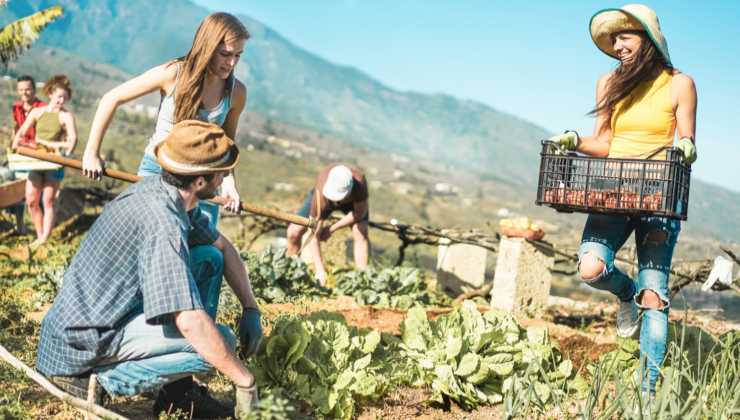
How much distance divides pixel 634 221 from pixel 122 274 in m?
2.44

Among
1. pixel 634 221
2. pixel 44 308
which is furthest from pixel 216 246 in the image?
pixel 44 308

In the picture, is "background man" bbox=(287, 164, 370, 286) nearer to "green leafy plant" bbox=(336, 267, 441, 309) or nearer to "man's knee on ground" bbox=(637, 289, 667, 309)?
"green leafy plant" bbox=(336, 267, 441, 309)

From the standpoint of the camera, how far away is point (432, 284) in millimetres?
8109

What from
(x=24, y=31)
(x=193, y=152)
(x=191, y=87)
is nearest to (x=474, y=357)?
(x=193, y=152)

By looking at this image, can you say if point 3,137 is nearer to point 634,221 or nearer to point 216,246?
point 216,246

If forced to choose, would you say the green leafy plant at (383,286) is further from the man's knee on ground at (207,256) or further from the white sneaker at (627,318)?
the man's knee on ground at (207,256)

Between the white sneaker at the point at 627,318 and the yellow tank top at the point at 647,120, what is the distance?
0.85 metres

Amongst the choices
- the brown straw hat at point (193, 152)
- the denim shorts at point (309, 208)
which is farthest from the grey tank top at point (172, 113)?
the denim shorts at point (309, 208)

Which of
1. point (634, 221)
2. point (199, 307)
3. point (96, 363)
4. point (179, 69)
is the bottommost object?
point (96, 363)

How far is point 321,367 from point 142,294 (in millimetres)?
978

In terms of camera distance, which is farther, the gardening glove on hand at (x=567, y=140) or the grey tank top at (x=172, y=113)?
the grey tank top at (x=172, y=113)

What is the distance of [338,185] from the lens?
6.34 metres

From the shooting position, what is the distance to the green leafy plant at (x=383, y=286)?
612 cm

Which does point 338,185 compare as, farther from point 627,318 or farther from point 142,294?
point 142,294
